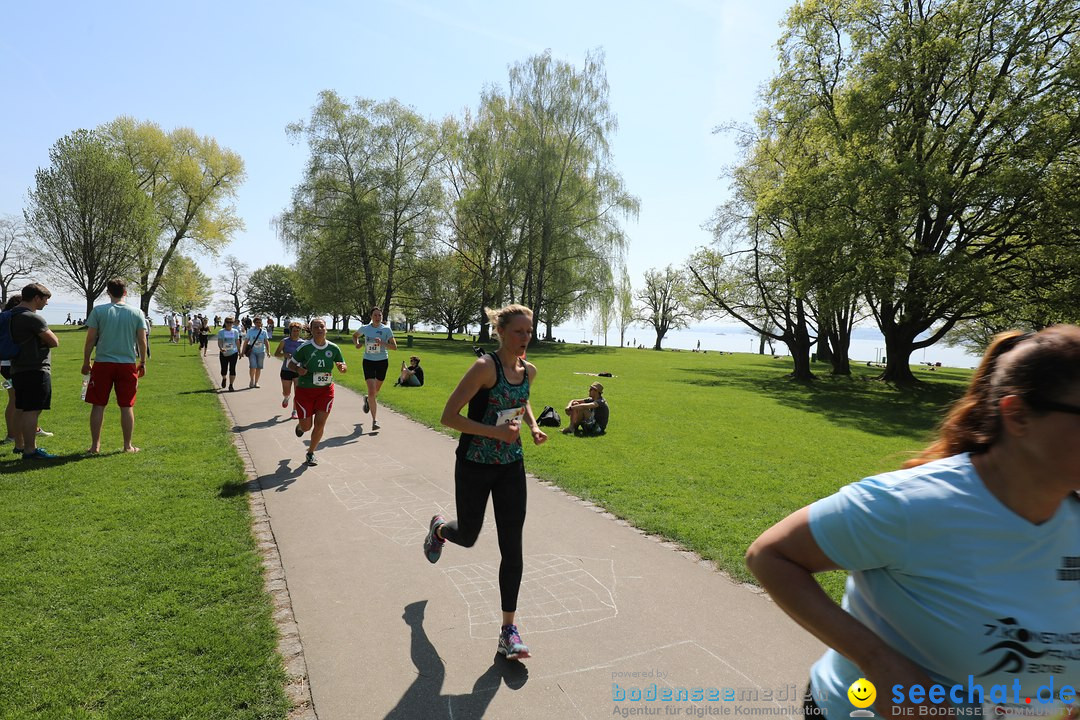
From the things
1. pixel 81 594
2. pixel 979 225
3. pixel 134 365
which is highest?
pixel 979 225

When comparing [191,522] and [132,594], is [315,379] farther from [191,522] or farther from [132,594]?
[132,594]

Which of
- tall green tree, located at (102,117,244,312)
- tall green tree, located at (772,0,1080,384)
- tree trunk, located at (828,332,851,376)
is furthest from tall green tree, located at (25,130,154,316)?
tree trunk, located at (828,332,851,376)

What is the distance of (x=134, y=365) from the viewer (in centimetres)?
762

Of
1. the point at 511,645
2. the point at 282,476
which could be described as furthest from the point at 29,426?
the point at 511,645

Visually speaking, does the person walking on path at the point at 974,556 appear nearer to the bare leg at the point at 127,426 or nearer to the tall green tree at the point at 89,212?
the bare leg at the point at 127,426

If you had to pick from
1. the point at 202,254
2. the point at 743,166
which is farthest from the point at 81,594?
the point at 202,254

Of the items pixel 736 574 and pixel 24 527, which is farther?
pixel 24 527

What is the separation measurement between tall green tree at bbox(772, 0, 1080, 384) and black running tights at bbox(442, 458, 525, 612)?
1926 centimetres

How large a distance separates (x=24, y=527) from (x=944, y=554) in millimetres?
6846

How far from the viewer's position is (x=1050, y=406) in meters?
1.24

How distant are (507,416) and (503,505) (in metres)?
0.56

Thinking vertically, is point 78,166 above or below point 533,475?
above

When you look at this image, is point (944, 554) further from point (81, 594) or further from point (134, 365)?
point (134, 365)

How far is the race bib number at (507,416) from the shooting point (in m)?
3.42
